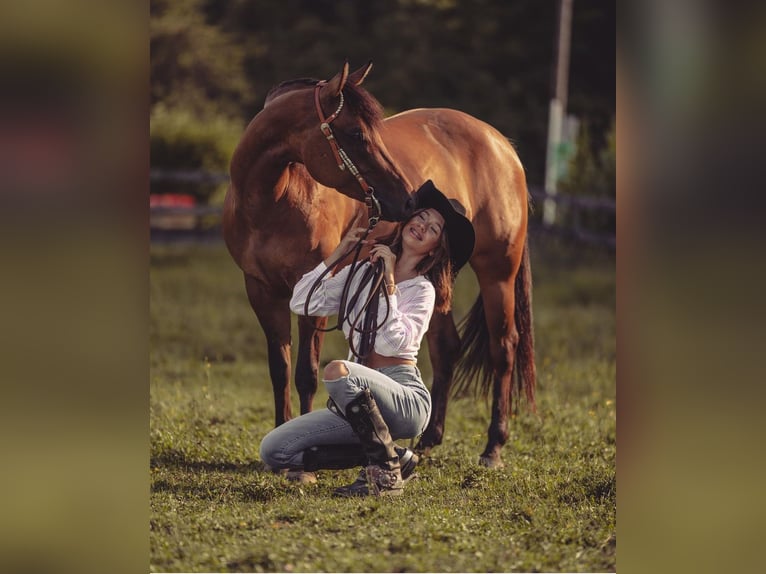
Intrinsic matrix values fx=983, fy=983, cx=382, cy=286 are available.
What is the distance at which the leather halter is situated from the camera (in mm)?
4227

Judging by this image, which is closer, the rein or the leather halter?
the rein

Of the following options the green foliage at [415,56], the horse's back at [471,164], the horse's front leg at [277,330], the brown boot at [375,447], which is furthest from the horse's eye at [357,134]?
the green foliage at [415,56]

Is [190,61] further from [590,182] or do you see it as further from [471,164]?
[471,164]

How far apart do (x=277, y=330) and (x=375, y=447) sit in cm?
111

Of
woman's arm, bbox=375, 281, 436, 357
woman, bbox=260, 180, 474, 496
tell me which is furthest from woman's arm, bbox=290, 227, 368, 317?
woman's arm, bbox=375, 281, 436, 357

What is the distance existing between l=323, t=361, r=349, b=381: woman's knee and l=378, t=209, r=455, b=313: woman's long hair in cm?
58

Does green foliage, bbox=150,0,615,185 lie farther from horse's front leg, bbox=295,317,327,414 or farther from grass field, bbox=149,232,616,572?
horse's front leg, bbox=295,317,327,414

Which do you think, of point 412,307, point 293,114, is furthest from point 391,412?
point 293,114

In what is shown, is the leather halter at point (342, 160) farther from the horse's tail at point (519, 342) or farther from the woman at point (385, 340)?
the horse's tail at point (519, 342)

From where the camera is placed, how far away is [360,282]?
411 centimetres
